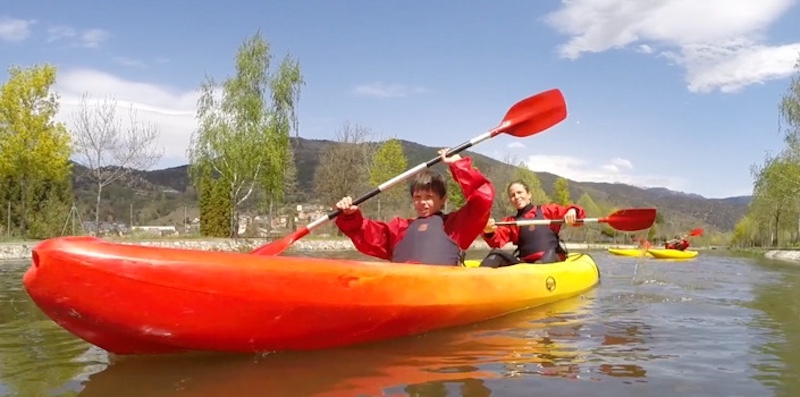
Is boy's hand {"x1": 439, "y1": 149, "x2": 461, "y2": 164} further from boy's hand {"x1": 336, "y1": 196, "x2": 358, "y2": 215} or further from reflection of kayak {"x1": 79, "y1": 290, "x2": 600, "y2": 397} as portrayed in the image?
reflection of kayak {"x1": 79, "y1": 290, "x2": 600, "y2": 397}

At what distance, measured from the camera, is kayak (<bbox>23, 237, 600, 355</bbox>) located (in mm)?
3191

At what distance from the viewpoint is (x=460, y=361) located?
148 inches

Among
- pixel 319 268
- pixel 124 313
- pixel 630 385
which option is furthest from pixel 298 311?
pixel 630 385

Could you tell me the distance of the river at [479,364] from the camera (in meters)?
3.13

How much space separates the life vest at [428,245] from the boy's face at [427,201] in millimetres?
58

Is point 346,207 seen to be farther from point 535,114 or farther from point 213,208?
point 213,208

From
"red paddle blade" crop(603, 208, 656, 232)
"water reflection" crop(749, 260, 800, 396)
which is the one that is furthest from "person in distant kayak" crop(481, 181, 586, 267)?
"water reflection" crop(749, 260, 800, 396)

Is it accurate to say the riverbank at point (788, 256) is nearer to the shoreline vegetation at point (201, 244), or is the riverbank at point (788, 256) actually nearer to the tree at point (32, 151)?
the shoreline vegetation at point (201, 244)

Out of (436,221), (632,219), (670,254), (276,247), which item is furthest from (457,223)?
(670,254)

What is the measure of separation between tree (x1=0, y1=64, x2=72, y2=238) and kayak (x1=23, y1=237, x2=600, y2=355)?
2100 cm

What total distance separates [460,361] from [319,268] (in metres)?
0.97

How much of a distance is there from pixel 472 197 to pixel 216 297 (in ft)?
7.37

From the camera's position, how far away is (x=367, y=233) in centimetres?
532

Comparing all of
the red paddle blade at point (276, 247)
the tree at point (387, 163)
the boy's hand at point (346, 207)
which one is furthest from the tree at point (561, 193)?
the red paddle blade at point (276, 247)
